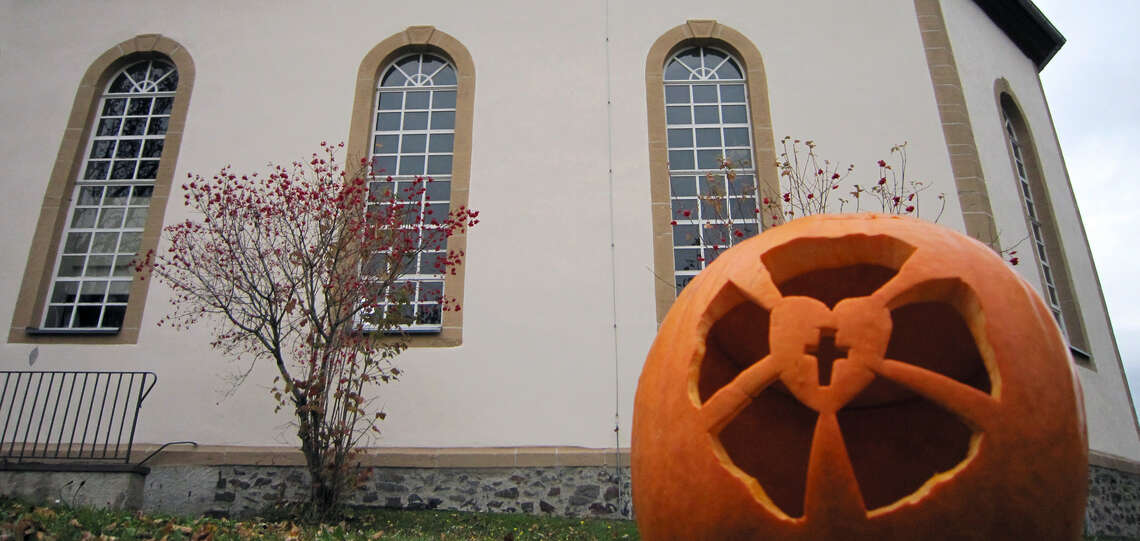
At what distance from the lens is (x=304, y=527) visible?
5492 mm

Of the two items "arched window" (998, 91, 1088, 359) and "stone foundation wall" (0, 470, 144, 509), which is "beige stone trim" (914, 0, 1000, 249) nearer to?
"arched window" (998, 91, 1088, 359)

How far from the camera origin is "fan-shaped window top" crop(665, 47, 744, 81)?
30.1ft

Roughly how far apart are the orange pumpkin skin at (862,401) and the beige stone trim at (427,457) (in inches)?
169

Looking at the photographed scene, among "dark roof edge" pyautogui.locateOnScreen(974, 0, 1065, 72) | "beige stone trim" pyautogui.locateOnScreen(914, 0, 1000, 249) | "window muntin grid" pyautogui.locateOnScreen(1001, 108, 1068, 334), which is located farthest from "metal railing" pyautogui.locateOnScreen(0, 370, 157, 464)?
"dark roof edge" pyautogui.locateOnScreen(974, 0, 1065, 72)

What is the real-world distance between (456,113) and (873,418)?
22.4ft

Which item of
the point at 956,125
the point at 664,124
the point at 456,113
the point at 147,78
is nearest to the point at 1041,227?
the point at 956,125

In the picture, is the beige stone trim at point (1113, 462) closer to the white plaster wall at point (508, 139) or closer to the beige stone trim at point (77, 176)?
the white plaster wall at point (508, 139)

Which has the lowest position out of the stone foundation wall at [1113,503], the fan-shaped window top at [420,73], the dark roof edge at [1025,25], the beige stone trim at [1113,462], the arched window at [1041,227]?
the stone foundation wall at [1113,503]

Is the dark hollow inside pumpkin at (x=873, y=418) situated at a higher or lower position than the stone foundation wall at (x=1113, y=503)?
higher

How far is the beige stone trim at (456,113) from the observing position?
7.66 m

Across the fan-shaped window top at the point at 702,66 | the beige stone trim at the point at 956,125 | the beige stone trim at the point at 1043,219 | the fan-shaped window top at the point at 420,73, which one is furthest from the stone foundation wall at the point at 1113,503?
the fan-shaped window top at the point at 420,73

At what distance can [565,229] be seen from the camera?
7969 mm

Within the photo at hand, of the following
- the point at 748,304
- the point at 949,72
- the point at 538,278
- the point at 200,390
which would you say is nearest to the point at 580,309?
the point at 538,278

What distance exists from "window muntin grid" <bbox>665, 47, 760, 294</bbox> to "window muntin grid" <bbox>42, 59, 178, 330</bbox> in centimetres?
629
